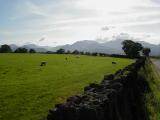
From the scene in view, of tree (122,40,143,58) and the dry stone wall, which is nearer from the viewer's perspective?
the dry stone wall

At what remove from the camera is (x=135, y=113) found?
20641 millimetres

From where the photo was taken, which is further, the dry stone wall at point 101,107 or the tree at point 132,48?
the tree at point 132,48

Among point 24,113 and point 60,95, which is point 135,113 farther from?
point 60,95

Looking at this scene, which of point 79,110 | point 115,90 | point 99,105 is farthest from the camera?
point 115,90

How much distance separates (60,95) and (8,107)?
5.91m

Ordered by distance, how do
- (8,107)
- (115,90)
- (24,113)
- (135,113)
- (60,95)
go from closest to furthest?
(115,90), (135,113), (24,113), (8,107), (60,95)

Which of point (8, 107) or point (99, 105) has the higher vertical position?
point (99, 105)

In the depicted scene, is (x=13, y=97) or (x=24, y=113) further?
(x=13, y=97)

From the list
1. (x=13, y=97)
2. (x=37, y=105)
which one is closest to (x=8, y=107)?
(x=37, y=105)

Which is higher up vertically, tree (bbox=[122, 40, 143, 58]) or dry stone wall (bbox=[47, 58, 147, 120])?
→ tree (bbox=[122, 40, 143, 58])

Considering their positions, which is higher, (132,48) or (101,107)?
(132,48)

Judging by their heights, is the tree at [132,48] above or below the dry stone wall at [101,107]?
above

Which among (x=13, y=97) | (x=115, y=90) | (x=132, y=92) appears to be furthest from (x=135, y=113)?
(x=13, y=97)

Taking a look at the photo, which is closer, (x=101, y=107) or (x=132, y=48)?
(x=101, y=107)
